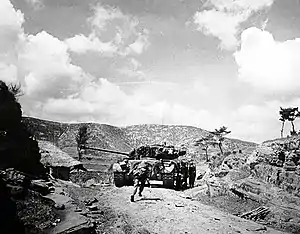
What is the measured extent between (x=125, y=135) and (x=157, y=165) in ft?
161

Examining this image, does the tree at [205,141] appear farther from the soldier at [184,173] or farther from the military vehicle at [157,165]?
the military vehicle at [157,165]

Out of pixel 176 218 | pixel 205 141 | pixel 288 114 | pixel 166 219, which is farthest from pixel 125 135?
pixel 166 219

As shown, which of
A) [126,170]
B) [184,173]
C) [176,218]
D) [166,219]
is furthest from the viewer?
[184,173]

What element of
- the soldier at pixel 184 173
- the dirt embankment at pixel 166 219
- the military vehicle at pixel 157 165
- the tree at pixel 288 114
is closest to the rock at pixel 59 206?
the dirt embankment at pixel 166 219

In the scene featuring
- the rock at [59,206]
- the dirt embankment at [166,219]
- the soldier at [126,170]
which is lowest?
the dirt embankment at [166,219]

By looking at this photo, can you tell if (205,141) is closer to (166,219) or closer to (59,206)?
(166,219)

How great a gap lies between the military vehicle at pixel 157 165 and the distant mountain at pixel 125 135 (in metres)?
34.5

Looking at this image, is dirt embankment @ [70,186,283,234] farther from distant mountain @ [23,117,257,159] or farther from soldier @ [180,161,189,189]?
distant mountain @ [23,117,257,159]

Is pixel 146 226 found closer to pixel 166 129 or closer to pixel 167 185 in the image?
pixel 167 185

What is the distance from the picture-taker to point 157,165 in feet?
67.8

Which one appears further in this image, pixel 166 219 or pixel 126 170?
pixel 126 170

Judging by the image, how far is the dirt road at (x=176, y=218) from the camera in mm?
9492

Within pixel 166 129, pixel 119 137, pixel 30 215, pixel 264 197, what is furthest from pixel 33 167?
pixel 166 129

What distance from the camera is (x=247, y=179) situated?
15.5 metres
